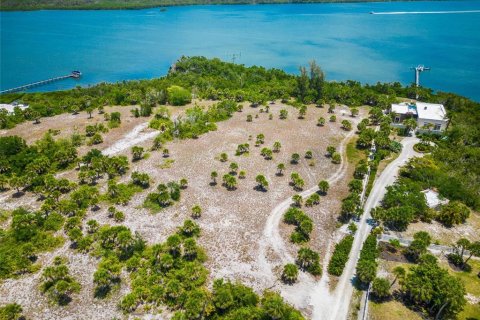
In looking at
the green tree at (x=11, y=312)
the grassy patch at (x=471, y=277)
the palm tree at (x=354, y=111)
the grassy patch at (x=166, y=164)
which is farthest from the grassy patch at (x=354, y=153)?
the green tree at (x=11, y=312)

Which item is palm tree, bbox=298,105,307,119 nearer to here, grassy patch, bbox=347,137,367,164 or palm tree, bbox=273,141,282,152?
grassy patch, bbox=347,137,367,164

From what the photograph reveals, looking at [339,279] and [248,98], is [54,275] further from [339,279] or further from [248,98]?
[248,98]

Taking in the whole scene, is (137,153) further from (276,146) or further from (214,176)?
(276,146)

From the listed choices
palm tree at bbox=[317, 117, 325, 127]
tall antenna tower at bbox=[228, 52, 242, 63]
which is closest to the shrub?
palm tree at bbox=[317, 117, 325, 127]

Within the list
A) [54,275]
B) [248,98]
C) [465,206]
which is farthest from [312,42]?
[54,275]

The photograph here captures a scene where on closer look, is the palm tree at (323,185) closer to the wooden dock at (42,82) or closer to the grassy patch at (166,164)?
the grassy patch at (166,164)

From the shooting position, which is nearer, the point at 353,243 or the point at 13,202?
the point at 353,243
